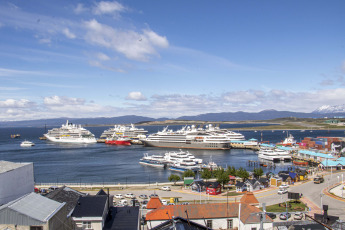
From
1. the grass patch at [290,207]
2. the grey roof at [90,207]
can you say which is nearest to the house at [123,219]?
the grey roof at [90,207]

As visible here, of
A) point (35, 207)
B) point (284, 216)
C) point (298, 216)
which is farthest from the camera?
point (298, 216)

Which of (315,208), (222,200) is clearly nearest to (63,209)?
(222,200)

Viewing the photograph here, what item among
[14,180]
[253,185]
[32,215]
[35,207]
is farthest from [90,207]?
[253,185]

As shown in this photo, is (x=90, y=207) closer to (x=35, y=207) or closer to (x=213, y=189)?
(x=35, y=207)

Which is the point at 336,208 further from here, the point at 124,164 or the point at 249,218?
the point at 124,164

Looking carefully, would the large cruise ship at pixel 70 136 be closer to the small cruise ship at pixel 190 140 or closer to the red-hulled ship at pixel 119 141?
the red-hulled ship at pixel 119 141
